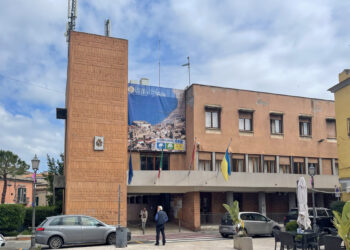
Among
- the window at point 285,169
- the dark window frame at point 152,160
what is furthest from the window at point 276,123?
the dark window frame at point 152,160

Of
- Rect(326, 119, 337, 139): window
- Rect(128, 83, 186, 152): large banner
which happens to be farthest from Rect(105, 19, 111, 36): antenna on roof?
Rect(326, 119, 337, 139): window

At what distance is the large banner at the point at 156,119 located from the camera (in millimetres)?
28875

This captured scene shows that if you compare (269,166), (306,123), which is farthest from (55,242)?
(306,123)

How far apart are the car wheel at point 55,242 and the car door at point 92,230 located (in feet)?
3.41

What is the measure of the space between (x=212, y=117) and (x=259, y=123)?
14.0 ft

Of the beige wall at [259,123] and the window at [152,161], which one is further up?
the beige wall at [259,123]

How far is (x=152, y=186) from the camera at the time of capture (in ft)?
86.9

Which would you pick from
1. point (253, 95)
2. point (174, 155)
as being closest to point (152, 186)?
point (174, 155)

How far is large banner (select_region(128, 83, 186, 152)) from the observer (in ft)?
94.7

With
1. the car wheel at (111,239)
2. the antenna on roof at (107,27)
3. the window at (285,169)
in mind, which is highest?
the antenna on roof at (107,27)

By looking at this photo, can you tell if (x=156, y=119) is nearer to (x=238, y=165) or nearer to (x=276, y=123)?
(x=238, y=165)

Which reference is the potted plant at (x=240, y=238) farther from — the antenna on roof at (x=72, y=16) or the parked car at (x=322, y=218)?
the antenna on roof at (x=72, y=16)

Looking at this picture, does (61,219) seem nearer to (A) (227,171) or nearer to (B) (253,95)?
(A) (227,171)

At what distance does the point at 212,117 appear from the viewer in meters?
30.5
